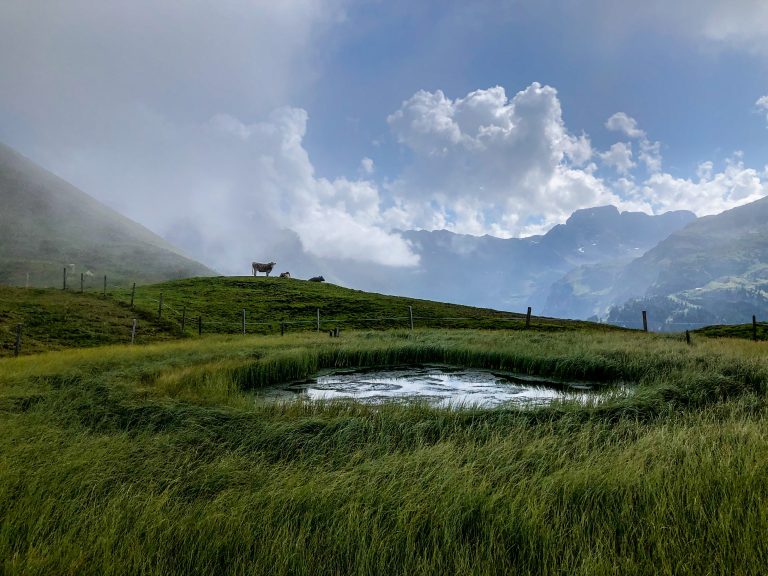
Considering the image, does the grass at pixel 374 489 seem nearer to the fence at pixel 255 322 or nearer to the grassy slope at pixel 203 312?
the grassy slope at pixel 203 312

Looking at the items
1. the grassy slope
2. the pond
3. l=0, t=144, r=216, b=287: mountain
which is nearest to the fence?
the grassy slope

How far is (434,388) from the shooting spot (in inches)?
556

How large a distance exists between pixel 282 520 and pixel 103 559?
1.47 metres

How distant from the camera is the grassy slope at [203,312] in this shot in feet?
111

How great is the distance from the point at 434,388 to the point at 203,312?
4485 centimetres

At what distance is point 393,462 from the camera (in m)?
5.69

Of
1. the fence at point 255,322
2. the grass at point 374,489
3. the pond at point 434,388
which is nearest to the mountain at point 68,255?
the fence at point 255,322

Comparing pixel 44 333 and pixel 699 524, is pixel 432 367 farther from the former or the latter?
pixel 44 333

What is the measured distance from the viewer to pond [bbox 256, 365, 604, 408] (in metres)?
12.0

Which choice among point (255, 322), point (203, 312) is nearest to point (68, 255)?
point (203, 312)

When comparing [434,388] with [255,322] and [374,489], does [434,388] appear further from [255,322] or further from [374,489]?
[255,322]

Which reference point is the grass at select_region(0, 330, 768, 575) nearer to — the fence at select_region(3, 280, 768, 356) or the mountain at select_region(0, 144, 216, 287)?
the fence at select_region(3, 280, 768, 356)

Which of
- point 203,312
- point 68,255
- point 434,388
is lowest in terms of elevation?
point 434,388

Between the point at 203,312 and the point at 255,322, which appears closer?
the point at 255,322
